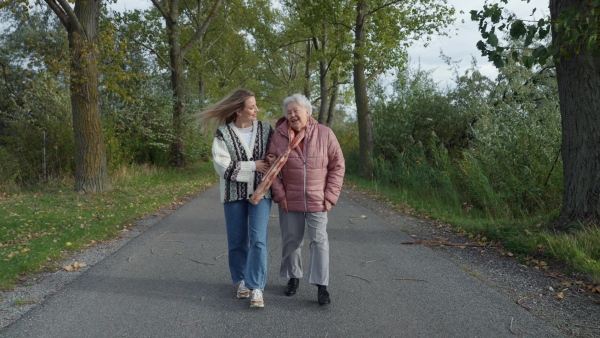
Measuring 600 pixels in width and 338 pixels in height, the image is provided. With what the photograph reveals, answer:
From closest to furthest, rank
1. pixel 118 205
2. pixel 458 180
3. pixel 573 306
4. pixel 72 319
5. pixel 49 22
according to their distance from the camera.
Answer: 1. pixel 72 319
2. pixel 573 306
3. pixel 118 205
4. pixel 458 180
5. pixel 49 22

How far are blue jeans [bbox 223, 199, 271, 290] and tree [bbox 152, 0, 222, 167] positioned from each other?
17.6 metres

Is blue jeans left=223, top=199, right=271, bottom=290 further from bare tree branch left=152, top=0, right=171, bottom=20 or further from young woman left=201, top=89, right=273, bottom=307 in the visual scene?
bare tree branch left=152, top=0, right=171, bottom=20

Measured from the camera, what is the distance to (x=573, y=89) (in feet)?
22.8

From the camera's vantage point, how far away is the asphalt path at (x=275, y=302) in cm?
411

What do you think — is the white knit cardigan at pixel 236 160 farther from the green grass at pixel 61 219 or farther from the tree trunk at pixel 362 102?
the tree trunk at pixel 362 102

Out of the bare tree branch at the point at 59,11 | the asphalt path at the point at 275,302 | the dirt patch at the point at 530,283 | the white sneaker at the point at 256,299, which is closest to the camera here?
the asphalt path at the point at 275,302

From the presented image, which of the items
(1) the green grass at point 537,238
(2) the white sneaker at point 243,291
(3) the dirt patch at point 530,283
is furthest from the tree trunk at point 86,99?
(2) the white sneaker at point 243,291

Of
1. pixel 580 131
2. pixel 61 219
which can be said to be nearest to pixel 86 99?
pixel 61 219

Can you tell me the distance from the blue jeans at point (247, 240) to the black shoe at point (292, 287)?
331 mm

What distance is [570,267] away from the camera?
19.1 feet

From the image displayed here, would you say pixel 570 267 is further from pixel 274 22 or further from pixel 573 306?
pixel 274 22

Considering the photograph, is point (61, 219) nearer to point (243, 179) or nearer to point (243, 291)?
point (243, 291)

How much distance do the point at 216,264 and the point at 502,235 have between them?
13.5ft

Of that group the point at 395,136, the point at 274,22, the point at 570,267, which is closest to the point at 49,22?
the point at 274,22
